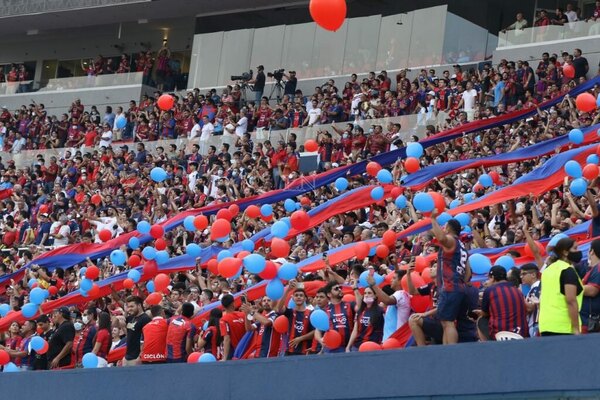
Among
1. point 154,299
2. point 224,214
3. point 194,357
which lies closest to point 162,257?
point 224,214

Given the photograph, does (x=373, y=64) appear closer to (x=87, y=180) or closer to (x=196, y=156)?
(x=196, y=156)

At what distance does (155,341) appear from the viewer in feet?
43.4

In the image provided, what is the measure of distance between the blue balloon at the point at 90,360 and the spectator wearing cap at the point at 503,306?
5.52 meters

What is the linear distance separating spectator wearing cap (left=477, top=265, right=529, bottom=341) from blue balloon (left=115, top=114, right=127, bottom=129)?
2118cm

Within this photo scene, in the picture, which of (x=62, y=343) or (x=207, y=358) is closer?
(x=207, y=358)

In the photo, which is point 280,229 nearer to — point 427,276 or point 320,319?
point 320,319

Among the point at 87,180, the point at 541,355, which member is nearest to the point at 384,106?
the point at 87,180

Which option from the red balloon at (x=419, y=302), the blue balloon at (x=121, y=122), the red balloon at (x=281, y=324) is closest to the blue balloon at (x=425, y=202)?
Result: the red balloon at (x=419, y=302)

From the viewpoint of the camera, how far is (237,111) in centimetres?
2848

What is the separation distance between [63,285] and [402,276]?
30.3 ft

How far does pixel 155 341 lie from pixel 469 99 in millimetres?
10778

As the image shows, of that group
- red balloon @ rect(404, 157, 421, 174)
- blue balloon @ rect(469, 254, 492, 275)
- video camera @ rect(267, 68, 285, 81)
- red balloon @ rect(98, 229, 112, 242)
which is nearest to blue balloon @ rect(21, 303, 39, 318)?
red balloon @ rect(98, 229, 112, 242)

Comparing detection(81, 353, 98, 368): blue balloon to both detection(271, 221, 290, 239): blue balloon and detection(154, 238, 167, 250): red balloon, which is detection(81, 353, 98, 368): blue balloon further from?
detection(154, 238, 167, 250): red balloon

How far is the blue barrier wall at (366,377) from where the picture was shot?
9.40 meters
